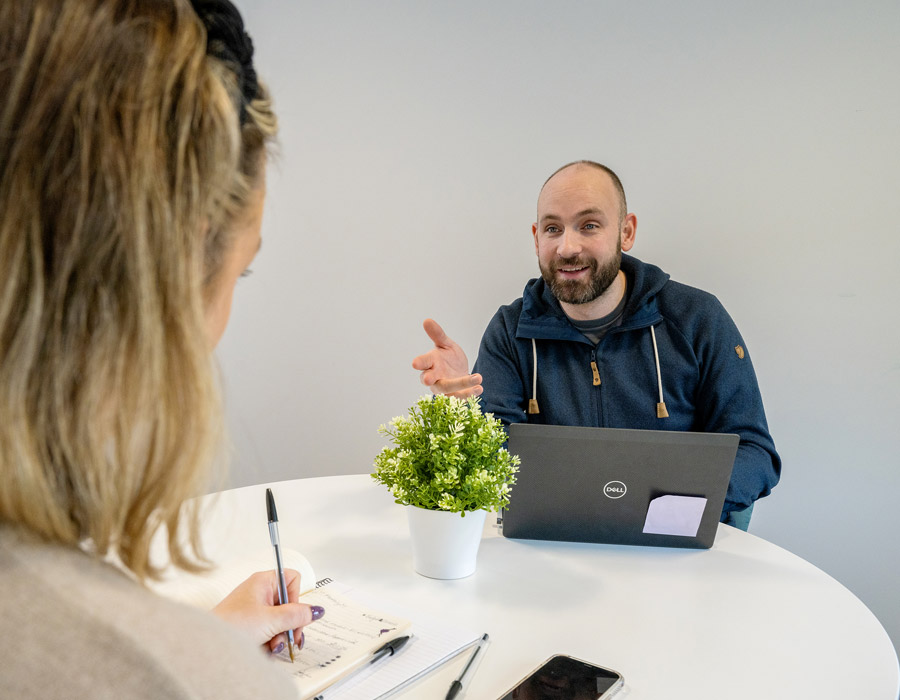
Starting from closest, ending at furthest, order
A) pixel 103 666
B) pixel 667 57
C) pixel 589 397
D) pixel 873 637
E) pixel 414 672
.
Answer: pixel 103 666
pixel 414 672
pixel 873 637
pixel 589 397
pixel 667 57

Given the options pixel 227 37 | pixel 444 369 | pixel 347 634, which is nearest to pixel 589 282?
pixel 444 369

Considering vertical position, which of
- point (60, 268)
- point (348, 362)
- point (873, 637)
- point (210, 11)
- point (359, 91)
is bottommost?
point (348, 362)

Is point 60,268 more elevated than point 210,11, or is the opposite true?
point 210,11

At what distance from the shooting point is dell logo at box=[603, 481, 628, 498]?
1.22 metres

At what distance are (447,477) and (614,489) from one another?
0.32 m

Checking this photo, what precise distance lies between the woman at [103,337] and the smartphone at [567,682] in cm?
39

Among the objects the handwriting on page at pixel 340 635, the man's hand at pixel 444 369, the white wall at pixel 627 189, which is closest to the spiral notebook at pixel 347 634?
the handwriting on page at pixel 340 635

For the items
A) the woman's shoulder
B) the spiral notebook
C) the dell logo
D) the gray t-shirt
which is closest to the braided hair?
the woman's shoulder

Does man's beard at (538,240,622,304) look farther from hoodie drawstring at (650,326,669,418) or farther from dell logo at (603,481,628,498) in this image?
dell logo at (603,481,628,498)

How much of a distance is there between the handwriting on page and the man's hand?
624 millimetres

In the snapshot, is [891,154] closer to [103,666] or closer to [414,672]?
[414,672]

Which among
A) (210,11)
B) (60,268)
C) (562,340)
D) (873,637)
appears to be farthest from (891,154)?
(60,268)

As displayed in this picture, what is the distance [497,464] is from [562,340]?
3.37ft

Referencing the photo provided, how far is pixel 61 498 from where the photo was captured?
1.50ft
